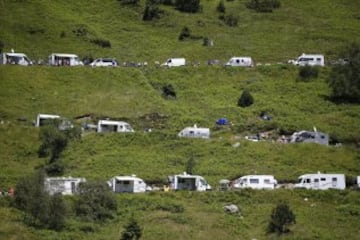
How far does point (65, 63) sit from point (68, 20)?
2112 cm

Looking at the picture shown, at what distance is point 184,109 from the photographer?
399 feet

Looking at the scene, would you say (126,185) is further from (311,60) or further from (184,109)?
(311,60)

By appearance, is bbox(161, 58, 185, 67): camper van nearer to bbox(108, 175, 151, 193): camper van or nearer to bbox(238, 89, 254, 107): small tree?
bbox(238, 89, 254, 107): small tree

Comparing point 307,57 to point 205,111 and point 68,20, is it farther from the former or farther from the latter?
point 68,20

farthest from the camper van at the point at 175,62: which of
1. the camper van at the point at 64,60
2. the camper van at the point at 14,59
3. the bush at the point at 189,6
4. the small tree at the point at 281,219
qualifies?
the small tree at the point at 281,219

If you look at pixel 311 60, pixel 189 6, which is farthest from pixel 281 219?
pixel 189 6

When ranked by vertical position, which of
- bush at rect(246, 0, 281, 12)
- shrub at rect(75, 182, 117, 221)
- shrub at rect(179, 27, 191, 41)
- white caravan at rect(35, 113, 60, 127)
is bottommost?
shrub at rect(75, 182, 117, 221)

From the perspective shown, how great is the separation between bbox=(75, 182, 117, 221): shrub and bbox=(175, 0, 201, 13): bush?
85439 millimetres

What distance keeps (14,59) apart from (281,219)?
60.6 meters

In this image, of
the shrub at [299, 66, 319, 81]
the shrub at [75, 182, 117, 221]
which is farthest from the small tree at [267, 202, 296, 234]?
the shrub at [299, 66, 319, 81]

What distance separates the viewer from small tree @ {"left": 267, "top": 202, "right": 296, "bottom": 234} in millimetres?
82125

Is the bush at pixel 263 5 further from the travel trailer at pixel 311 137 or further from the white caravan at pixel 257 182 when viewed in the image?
the white caravan at pixel 257 182

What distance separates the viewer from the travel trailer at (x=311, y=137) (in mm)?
107331

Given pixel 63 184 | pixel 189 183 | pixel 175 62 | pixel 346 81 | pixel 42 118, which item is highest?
pixel 175 62
